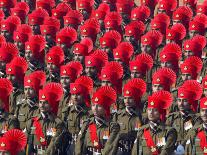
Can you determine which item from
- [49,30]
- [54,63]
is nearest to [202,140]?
[54,63]

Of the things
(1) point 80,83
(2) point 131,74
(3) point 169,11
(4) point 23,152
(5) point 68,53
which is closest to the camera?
(4) point 23,152

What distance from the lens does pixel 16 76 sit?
25875mm

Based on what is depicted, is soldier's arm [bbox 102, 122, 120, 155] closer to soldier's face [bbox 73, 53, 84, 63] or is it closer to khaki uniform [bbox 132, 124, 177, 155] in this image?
khaki uniform [bbox 132, 124, 177, 155]

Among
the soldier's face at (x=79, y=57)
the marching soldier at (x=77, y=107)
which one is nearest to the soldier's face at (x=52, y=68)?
the soldier's face at (x=79, y=57)

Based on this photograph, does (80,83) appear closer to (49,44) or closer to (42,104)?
(42,104)

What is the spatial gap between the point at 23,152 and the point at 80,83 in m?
2.71

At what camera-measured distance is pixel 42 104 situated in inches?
905

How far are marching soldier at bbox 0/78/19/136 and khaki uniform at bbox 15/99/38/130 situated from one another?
60 centimetres

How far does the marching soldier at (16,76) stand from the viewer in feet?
83.7

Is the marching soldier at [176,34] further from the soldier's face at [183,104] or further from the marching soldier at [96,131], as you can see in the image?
the marching soldier at [96,131]

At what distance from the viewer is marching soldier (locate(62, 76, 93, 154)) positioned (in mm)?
23641

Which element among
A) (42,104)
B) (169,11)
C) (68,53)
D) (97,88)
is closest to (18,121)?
(42,104)

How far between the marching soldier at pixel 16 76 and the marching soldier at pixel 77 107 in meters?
1.86

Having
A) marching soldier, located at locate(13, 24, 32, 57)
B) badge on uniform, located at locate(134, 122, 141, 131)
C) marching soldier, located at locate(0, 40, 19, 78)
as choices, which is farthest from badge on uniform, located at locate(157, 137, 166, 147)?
marching soldier, located at locate(13, 24, 32, 57)
